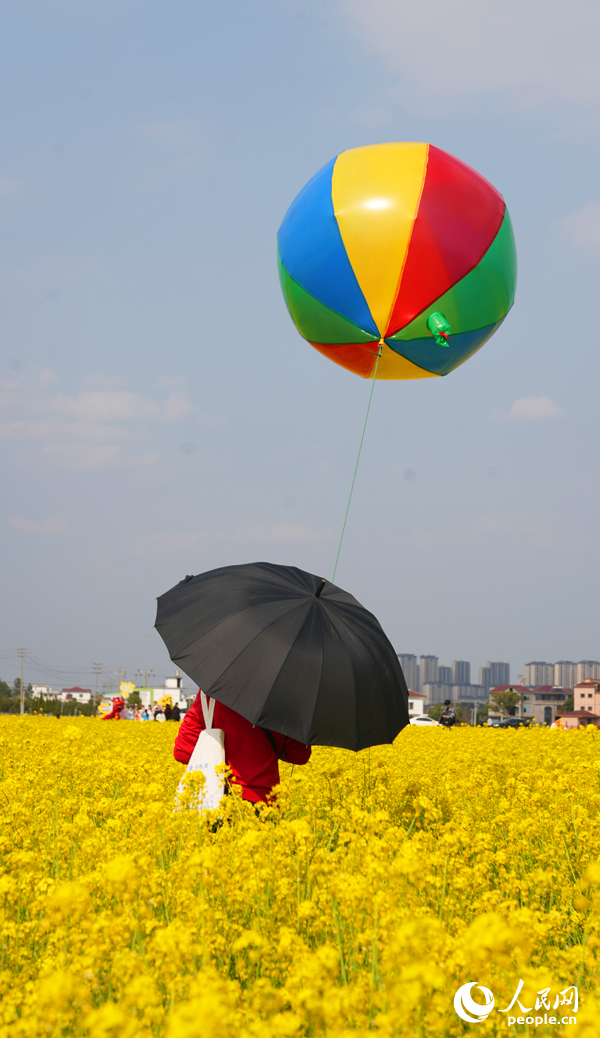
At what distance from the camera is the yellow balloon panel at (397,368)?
5820 millimetres

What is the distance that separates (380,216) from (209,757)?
3563mm

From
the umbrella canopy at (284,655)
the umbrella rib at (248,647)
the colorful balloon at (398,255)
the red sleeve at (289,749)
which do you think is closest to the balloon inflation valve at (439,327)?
the colorful balloon at (398,255)

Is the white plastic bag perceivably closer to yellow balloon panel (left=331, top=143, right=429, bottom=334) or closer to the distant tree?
yellow balloon panel (left=331, top=143, right=429, bottom=334)

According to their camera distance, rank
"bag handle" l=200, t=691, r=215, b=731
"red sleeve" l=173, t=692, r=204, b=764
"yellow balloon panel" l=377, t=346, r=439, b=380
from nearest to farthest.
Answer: "bag handle" l=200, t=691, r=215, b=731 → "red sleeve" l=173, t=692, r=204, b=764 → "yellow balloon panel" l=377, t=346, r=439, b=380

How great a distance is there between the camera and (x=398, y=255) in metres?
5.34

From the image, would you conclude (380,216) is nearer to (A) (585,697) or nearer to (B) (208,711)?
(B) (208,711)

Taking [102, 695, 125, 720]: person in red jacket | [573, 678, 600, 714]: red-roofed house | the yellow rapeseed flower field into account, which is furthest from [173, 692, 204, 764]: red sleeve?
[573, 678, 600, 714]: red-roofed house

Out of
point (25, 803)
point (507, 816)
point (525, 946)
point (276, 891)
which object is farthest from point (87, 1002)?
point (507, 816)

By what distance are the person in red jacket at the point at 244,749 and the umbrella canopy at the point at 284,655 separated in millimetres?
255

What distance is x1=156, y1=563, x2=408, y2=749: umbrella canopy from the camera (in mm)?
3797

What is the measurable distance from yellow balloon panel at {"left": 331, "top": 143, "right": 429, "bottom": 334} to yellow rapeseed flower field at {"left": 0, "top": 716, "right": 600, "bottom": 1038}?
3.17m

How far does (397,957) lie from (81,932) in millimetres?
960

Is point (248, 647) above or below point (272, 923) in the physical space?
above

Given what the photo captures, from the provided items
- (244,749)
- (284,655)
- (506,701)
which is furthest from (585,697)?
(284,655)
